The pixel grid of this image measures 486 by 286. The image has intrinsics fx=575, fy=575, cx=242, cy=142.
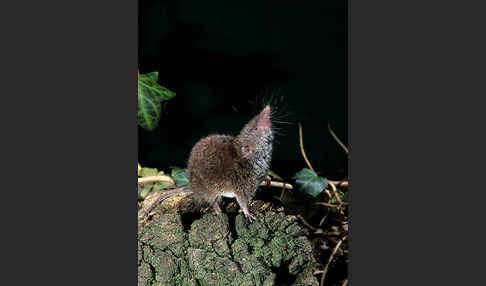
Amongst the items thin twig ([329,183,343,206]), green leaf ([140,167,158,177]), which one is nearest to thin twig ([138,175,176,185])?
green leaf ([140,167,158,177])

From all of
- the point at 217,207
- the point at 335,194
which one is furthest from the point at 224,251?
the point at 335,194

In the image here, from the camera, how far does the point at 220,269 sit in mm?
2672

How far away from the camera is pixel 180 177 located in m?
2.87

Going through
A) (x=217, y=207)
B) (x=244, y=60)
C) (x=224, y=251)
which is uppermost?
(x=244, y=60)

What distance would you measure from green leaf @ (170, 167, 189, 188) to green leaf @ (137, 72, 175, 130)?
25 cm

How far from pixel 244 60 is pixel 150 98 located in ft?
1.63

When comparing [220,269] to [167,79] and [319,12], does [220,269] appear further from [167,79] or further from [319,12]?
[319,12]

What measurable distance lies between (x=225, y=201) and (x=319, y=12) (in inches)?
40.8

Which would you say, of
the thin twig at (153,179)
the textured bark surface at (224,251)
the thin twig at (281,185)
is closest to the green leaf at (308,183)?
the thin twig at (281,185)

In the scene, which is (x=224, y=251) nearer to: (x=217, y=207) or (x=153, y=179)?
(x=217, y=207)

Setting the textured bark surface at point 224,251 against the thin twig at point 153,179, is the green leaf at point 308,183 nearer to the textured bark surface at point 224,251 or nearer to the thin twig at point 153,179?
the textured bark surface at point 224,251

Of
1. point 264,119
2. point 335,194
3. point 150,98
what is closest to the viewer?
point 264,119

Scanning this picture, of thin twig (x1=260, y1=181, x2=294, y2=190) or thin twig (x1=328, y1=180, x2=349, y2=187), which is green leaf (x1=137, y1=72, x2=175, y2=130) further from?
thin twig (x1=328, y1=180, x2=349, y2=187)

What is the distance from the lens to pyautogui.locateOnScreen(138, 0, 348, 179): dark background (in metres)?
2.81
